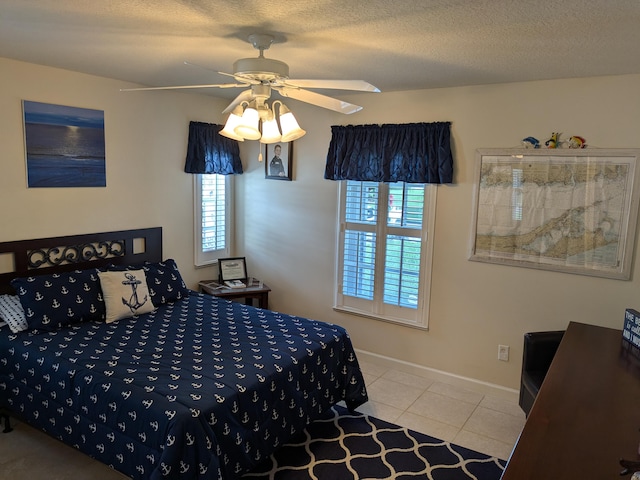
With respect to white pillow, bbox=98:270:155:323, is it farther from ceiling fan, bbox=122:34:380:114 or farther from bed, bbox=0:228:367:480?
ceiling fan, bbox=122:34:380:114

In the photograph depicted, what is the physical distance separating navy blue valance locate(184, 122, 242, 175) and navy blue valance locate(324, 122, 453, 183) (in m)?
1.08

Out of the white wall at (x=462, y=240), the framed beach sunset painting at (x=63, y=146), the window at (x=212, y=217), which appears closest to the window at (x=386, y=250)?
the white wall at (x=462, y=240)

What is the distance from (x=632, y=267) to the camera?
3.18 metres

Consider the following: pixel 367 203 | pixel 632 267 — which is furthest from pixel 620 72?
pixel 367 203

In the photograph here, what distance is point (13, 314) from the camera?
309 centimetres

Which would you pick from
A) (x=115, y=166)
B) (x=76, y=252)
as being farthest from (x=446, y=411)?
(x=115, y=166)

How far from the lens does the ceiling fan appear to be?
2.23 m

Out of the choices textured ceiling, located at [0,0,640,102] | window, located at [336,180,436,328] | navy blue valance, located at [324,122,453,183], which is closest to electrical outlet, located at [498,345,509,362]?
A: window, located at [336,180,436,328]

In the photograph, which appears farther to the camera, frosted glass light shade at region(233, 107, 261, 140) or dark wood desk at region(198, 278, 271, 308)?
dark wood desk at region(198, 278, 271, 308)

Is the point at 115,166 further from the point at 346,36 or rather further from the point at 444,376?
the point at 444,376

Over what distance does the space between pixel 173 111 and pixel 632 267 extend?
3.87m

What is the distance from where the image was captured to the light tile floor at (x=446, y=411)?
319cm

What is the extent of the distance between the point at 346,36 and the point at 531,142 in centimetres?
178

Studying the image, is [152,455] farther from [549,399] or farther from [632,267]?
[632,267]
